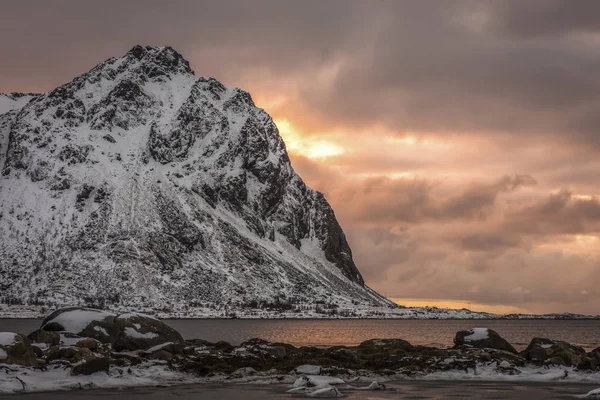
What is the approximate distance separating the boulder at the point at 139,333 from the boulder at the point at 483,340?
21.4 m

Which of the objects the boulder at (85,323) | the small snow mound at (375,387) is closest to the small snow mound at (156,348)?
the boulder at (85,323)

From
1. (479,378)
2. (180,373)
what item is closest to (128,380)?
(180,373)

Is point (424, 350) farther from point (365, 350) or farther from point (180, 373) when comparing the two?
point (180, 373)

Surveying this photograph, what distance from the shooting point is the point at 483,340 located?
5466 centimetres

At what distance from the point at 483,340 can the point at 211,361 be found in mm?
22131

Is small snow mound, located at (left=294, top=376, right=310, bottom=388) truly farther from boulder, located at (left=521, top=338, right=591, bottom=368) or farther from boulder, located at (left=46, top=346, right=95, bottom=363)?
boulder, located at (left=521, top=338, right=591, bottom=368)

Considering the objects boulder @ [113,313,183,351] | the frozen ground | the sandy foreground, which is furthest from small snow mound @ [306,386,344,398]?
boulder @ [113,313,183,351]

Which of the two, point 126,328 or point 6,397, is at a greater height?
point 126,328

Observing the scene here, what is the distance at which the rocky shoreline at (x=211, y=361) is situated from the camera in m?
36.1

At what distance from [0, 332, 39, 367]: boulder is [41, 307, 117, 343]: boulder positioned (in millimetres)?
8840

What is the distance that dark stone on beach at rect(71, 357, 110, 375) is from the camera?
3600 centimetres

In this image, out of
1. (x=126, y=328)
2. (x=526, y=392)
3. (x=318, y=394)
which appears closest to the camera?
(x=318, y=394)

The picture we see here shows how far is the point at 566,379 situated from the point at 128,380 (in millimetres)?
23855

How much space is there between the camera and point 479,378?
41.2 metres
